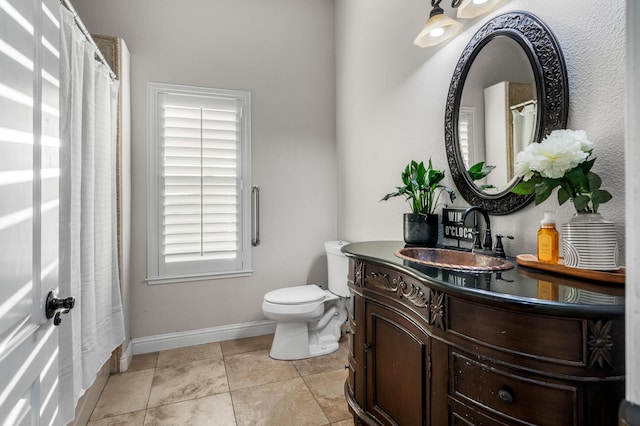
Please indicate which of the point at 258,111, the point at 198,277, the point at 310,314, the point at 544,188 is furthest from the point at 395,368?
the point at 258,111

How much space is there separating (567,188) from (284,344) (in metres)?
2.10

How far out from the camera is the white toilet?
2.45 m

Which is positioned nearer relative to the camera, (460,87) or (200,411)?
(460,87)

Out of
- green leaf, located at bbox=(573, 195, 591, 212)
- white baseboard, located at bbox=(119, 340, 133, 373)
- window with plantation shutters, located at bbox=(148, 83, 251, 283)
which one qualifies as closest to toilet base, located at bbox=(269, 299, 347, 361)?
window with plantation shutters, located at bbox=(148, 83, 251, 283)

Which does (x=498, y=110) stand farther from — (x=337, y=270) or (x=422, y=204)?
(x=337, y=270)

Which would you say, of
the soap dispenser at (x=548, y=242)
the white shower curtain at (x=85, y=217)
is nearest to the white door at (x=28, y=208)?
the white shower curtain at (x=85, y=217)

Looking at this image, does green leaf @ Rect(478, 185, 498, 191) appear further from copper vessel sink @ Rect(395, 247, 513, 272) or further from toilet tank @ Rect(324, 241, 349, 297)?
toilet tank @ Rect(324, 241, 349, 297)

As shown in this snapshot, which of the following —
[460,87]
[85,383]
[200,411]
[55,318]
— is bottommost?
[200,411]

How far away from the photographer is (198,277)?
109 inches

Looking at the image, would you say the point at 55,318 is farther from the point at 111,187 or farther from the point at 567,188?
the point at 567,188

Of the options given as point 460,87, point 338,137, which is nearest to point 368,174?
point 338,137

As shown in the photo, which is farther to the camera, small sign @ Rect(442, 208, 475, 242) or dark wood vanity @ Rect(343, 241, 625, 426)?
small sign @ Rect(442, 208, 475, 242)

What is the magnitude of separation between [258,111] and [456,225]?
78.4 inches

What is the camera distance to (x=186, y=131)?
2.71 m
